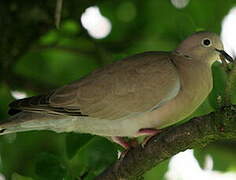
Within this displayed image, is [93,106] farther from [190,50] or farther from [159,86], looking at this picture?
[190,50]

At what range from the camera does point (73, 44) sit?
6059mm

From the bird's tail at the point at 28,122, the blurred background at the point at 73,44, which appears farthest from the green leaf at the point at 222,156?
the bird's tail at the point at 28,122

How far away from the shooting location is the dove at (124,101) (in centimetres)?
395

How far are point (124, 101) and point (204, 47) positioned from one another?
732 millimetres

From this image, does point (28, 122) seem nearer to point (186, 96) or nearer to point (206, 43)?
point (186, 96)

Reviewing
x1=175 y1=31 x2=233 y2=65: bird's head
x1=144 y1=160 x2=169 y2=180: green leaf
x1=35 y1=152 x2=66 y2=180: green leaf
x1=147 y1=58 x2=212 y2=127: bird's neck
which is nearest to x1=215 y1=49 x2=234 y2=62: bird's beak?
x1=175 y1=31 x2=233 y2=65: bird's head

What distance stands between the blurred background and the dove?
40 cm

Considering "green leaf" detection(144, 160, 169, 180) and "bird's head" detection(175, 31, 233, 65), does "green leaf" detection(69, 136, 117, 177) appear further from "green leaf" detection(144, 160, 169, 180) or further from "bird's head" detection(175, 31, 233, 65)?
"green leaf" detection(144, 160, 169, 180)

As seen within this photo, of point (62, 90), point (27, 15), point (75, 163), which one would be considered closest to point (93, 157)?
point (75, 163)

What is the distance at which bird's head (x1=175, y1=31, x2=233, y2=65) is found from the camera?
4.37 meters

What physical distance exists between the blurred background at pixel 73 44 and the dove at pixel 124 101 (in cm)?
40

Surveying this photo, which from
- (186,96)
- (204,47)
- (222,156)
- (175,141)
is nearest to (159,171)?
(222,156)

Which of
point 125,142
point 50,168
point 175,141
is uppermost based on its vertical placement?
point 175,141

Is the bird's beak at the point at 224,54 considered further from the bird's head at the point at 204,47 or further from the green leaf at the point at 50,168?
the green leaf at the point at 50,168
